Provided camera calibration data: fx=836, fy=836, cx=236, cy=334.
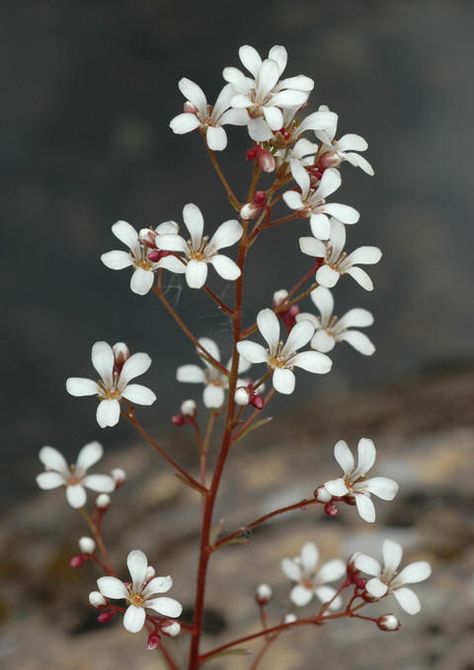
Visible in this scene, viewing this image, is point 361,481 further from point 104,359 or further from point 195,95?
point 195,95

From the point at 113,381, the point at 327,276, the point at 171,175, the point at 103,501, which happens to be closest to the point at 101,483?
the point at 103,501

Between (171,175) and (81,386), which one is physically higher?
(171,175)

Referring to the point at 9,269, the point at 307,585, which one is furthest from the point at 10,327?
the point at 307,585

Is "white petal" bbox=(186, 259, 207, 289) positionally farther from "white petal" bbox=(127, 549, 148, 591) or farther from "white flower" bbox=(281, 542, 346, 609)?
"white flower" bbox=(281, 542, 346, 609)

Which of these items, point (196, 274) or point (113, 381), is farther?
point (113, 381)

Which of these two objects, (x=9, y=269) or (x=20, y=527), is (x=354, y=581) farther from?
(x=9, y=269)

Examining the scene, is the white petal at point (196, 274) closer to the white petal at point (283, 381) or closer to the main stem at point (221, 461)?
the main stem at point (221, 461)

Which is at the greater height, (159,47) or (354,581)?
(159,47)
